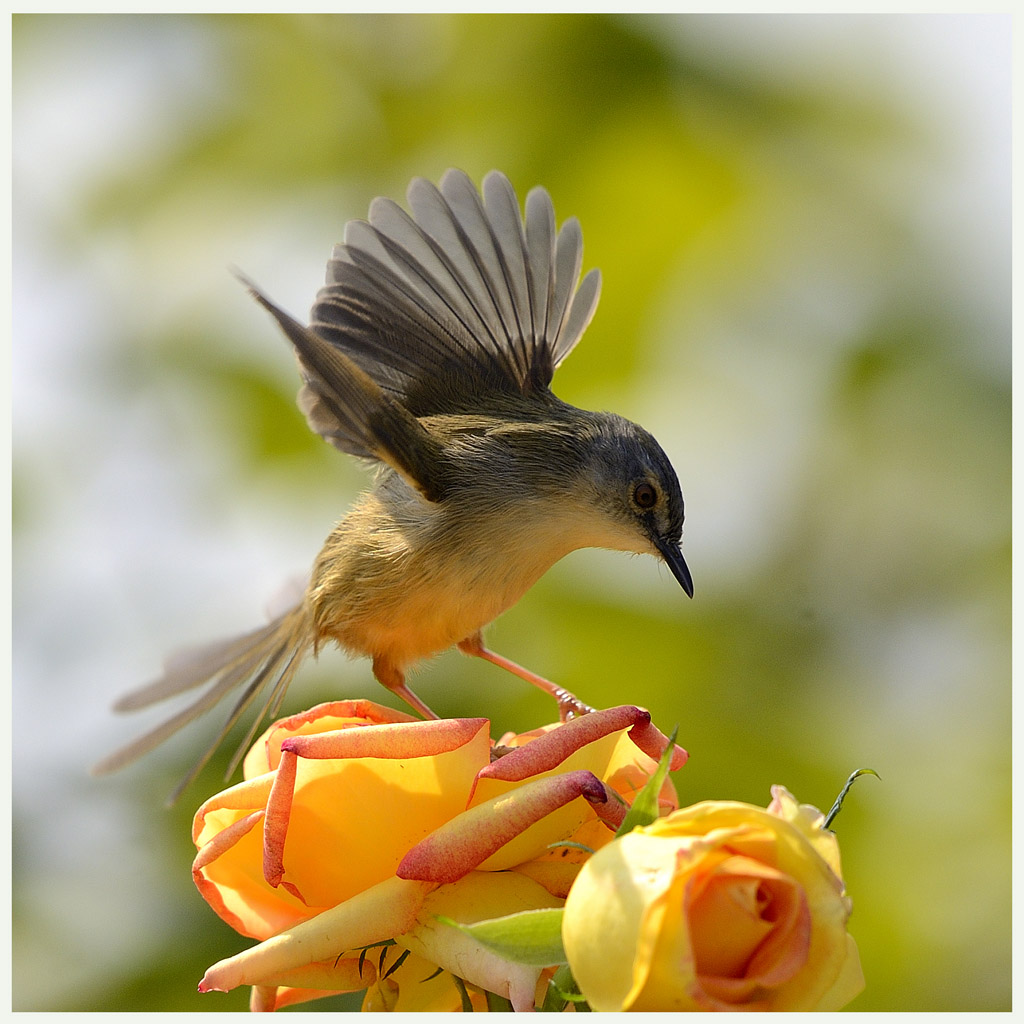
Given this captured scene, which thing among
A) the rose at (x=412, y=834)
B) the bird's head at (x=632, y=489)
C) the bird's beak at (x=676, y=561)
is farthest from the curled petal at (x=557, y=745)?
the bird's head at (x=632, y=489)

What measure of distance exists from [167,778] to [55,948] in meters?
0.53

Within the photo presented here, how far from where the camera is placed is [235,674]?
9.87 feet

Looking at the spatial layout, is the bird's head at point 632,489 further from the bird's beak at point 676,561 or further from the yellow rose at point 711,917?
the yellow rose at point 711,917

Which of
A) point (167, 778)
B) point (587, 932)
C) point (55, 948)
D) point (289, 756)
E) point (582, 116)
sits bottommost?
point (55, 948)

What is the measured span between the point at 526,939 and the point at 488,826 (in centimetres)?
18

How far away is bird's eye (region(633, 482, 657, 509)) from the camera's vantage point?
334 centimetres

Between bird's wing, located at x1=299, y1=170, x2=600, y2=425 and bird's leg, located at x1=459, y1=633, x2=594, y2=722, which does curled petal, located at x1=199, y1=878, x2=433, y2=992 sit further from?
bird's wing, located at x1=299, y1=170, x2=600, y2=425

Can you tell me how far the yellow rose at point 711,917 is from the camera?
98cm

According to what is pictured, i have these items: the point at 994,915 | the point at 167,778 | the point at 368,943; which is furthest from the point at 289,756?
the point at 994,915

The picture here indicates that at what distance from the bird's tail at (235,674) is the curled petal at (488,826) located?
1.10 metres

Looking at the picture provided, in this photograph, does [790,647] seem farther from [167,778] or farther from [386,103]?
[386,103]

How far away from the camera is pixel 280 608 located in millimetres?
3488

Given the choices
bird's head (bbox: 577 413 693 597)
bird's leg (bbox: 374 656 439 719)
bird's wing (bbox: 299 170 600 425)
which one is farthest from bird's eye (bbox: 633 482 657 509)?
bird's leg (bbox: 374 656 439 719)

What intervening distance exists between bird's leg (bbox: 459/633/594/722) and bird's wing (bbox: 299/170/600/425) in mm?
755
